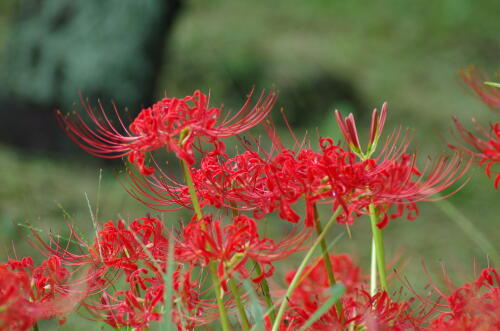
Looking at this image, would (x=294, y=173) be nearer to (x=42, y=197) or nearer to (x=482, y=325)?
(x=482, y=325)

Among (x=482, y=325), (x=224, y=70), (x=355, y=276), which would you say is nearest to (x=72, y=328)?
(x=355, y=276)

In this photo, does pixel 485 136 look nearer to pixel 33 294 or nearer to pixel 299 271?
pixel 299 271

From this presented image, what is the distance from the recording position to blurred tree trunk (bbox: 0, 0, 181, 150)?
3771 millimetres

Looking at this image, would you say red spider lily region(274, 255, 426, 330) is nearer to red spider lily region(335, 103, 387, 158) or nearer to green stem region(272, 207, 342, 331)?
green stem region(272, 207, 342, 331)

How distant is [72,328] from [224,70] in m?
3.19

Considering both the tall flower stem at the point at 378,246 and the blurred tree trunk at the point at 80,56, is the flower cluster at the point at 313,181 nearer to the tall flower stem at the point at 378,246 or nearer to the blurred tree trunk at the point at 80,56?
the tall flower stem at the point at 378,246

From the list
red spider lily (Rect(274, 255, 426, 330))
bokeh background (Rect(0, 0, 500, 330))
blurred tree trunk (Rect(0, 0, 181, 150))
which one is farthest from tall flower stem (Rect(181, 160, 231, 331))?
blurred tree trunk (Rect(0, 0, 181, 150))

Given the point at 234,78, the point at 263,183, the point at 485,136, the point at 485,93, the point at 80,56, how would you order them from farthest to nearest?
the point at 234,78, the point at 80,56, the point at 485,93, the point at 485,136, the point at 263,183

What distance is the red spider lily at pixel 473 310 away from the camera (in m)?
0.91

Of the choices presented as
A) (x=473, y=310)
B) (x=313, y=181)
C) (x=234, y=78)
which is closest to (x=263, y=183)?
(x=313, y=181)

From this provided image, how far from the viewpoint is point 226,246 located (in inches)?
35.2

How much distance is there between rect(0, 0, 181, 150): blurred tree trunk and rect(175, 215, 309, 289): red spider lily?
290 centimetres

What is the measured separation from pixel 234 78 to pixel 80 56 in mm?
1196

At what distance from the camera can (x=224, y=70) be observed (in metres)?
4.76
